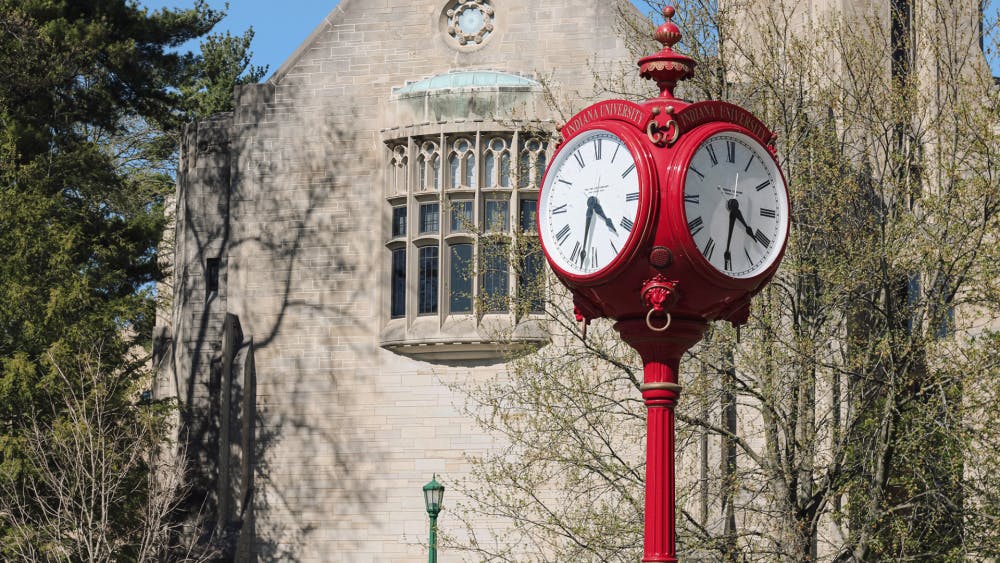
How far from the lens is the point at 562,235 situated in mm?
6965

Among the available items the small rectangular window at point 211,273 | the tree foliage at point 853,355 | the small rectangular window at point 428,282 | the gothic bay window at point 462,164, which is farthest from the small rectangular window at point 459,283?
the tree foliage at point 853,355

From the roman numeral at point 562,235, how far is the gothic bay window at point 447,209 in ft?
49.4

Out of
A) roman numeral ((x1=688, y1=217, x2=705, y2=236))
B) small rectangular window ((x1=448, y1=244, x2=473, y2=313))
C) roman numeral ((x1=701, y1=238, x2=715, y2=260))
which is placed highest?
small rectangular window ((x1=448, y1=244, x2=473, y2=313))

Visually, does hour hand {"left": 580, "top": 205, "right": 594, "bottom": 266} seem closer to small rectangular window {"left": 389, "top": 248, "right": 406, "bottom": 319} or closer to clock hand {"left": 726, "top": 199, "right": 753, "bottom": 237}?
clock hand {"left": 726, "top": 199, "right": 753, "bottom": 237}

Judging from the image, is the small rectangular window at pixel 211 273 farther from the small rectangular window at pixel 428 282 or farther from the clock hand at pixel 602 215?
the clock hand at pixel 602 215

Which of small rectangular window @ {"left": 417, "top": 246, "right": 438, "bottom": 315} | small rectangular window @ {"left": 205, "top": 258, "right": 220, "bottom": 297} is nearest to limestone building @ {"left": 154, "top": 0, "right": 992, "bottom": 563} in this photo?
small rectangular window @ {"left": 417, "top": 246, "right": 438, "bottom": 315}

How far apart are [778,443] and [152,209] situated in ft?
93.9

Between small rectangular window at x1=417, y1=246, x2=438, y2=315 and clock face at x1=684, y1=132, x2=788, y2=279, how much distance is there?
16.2 meters

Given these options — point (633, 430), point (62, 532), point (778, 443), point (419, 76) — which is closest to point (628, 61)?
point (419, 76)

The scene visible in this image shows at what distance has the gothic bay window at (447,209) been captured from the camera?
22.5 meters

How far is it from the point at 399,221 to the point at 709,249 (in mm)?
16839

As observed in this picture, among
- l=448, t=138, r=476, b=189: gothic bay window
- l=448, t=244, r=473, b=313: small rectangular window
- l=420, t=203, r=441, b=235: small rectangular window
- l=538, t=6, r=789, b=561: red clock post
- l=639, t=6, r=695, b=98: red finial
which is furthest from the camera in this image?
l=420, t=203, r=441, b=235: small rectangular window

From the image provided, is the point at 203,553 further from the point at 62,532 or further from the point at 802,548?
the point at 802,548

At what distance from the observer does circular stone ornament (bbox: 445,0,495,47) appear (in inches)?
922
